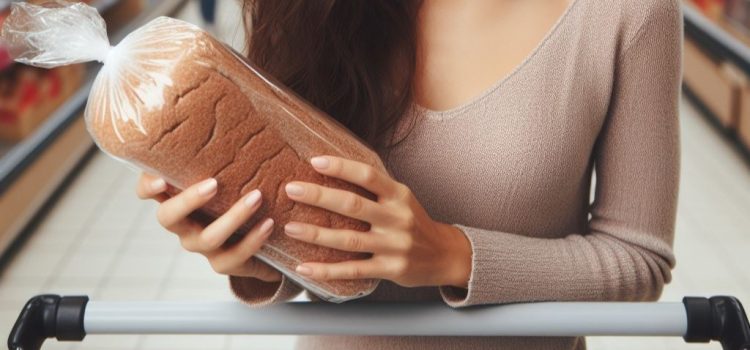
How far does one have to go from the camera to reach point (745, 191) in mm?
4352

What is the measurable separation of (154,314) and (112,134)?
0.23 m

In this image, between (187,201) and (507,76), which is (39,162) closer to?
(507,76)

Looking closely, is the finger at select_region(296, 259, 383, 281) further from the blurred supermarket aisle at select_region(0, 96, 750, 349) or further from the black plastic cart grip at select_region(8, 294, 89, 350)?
the blurred supermarket aisle at select_region(0, 96, 750, 349)

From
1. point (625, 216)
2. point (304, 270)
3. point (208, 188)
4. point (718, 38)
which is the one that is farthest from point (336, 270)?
point (718, 38)

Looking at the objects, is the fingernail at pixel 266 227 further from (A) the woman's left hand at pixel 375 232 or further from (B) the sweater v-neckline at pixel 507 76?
(B) the sweater v-neckline at pixel 507 76

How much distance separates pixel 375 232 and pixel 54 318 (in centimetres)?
35

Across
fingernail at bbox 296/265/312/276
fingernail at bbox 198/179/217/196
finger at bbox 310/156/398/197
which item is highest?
finger at bbox 310/156/398/197

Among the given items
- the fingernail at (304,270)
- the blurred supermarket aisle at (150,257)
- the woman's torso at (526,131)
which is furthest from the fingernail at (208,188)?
the blurred supermarket aisle at (150,257)

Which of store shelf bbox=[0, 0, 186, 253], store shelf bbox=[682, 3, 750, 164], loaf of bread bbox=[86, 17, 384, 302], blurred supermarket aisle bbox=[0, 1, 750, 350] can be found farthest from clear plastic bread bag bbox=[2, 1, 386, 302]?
store shelf bbox=[682, 3, 750, 164]

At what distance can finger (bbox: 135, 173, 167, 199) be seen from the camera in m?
0.73

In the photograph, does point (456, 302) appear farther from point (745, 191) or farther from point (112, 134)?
point (745, 191)

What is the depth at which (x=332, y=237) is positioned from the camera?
0.73 meters

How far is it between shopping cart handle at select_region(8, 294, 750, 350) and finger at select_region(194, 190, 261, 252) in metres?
0.15

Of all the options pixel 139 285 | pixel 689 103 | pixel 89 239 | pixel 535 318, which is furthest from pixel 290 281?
pixel 689 103
